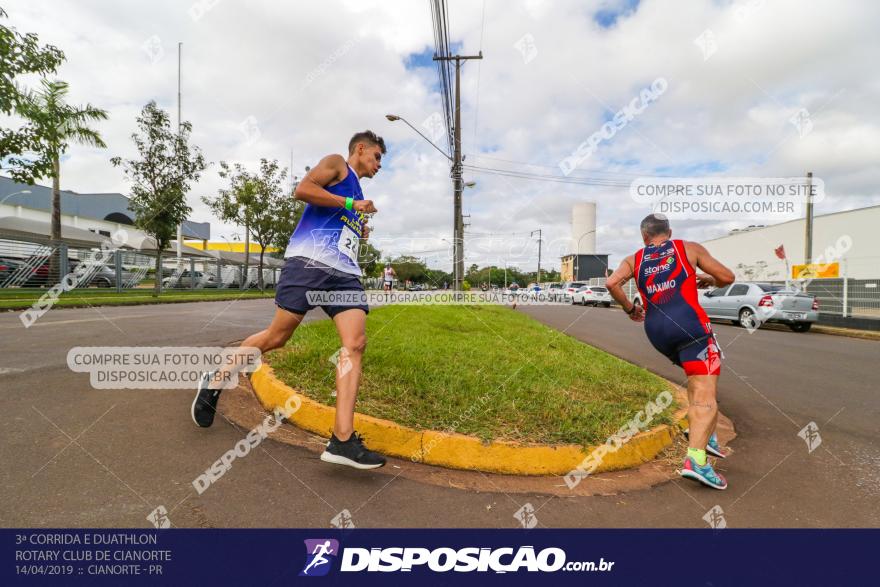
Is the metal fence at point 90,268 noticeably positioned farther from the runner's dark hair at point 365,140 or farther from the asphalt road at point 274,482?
the runner's dark hair at point 365,140

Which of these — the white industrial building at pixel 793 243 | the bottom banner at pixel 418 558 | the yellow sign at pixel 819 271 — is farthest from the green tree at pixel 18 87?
the white industrial building at pixel 793 243

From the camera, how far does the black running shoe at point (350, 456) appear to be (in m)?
2.26

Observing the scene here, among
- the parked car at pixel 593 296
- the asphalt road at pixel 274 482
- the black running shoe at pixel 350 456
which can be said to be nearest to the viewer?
the asphalt road at pixel 274 482

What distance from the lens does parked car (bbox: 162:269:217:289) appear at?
2296 centimetres

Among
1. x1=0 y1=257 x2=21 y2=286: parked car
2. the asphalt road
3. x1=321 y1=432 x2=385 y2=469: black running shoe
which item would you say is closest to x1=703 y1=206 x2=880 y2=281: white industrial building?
the asphalt road

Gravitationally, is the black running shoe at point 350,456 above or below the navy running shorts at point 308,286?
below

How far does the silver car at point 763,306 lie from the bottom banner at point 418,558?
13002mm

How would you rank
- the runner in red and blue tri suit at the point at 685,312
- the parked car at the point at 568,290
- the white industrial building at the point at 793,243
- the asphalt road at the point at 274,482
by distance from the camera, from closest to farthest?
the asphalt road at the point at 274,482, the runner in red and blue tri suit at the point at 685,312, the white industrial building at the point at 793,243, the parked car at the point at 568,290

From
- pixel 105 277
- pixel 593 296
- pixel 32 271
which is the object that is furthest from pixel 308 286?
pixel 593 296

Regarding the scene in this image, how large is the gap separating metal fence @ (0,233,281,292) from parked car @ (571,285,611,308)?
23.2 metres

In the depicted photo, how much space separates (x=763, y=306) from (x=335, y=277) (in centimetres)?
1424

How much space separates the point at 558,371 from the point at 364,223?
2574 millimetres

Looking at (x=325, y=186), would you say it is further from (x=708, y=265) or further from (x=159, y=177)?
(x=159, y=177)

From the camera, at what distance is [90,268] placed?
55.8 ft
